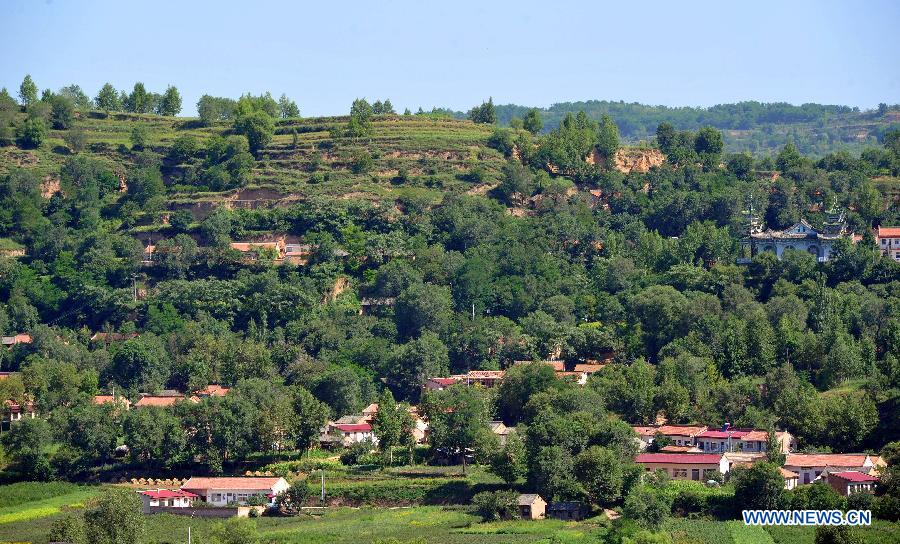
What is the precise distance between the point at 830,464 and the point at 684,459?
4887 mm

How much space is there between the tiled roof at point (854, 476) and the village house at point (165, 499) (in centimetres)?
2097

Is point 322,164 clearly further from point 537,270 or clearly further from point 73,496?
point 73,496

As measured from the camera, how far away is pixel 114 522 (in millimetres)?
53594

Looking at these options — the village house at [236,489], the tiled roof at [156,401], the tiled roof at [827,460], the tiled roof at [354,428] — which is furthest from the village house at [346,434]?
the tiled roof at [827,460]

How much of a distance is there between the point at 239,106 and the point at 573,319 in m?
28.4

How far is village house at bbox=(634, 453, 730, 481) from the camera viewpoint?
61.4 metres

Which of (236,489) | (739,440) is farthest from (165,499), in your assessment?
(739,440)

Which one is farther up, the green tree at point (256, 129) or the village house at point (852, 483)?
the green tree at point (256, 129)

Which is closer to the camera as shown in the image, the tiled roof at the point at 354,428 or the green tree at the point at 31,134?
the tiled roof at the point at 354,428

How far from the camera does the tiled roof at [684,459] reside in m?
61.5

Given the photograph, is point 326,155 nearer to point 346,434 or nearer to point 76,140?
point 76,140

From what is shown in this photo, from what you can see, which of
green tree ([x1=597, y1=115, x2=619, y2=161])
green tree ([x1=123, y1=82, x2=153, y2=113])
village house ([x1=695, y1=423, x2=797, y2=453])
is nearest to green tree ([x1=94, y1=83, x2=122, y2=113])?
green tree ([x1=123, y1=82, x2=153, y2=113])

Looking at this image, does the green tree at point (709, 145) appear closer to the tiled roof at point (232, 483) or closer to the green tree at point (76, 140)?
the green tree at point (76, 140)

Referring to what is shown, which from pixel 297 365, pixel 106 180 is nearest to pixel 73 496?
pixel 297 365
